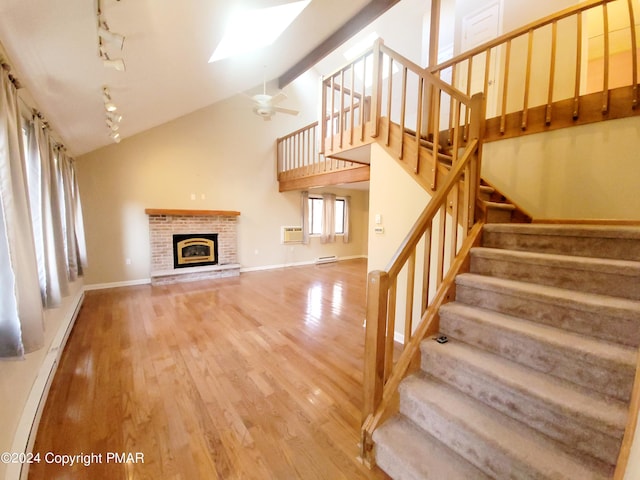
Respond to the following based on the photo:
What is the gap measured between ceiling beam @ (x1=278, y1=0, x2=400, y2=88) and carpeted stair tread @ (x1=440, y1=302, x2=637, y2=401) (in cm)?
410

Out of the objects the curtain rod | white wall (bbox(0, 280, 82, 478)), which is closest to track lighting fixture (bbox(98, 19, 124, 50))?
the curtain rod

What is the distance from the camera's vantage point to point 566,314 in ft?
4.62

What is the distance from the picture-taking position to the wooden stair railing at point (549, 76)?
2.09m

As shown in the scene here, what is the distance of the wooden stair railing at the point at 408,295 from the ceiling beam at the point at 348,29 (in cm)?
269

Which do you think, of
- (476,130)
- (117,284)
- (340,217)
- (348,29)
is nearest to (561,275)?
(476,130)

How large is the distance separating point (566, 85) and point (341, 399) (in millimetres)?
4135

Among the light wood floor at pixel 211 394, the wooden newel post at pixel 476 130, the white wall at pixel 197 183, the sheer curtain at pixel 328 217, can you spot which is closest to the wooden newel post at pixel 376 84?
the wooden newel post at pixel 476 130

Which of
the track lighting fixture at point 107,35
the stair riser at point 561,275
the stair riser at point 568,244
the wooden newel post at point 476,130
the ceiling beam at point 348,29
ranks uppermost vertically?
the ceiling beam at point 348,29

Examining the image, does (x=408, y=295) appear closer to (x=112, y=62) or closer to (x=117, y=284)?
(x=112, y=62)

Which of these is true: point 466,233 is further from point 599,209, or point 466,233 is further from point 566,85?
point 566,85

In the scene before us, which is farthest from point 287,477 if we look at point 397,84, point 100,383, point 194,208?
point 397,84

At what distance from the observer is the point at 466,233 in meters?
2.14

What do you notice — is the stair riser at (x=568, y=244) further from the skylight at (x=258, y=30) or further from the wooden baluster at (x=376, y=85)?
the skylight at (x=258, y=30)

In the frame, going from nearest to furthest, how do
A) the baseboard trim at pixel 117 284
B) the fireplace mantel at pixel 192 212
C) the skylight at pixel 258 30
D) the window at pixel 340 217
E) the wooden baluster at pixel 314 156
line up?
the skylight at pixel 258 30 < the baseboard trim at pixel 117 284 < the fireplace mantel at pixel 192 212 < the wooden baluster at pixel 314 156 < the window at pixel 340 217
